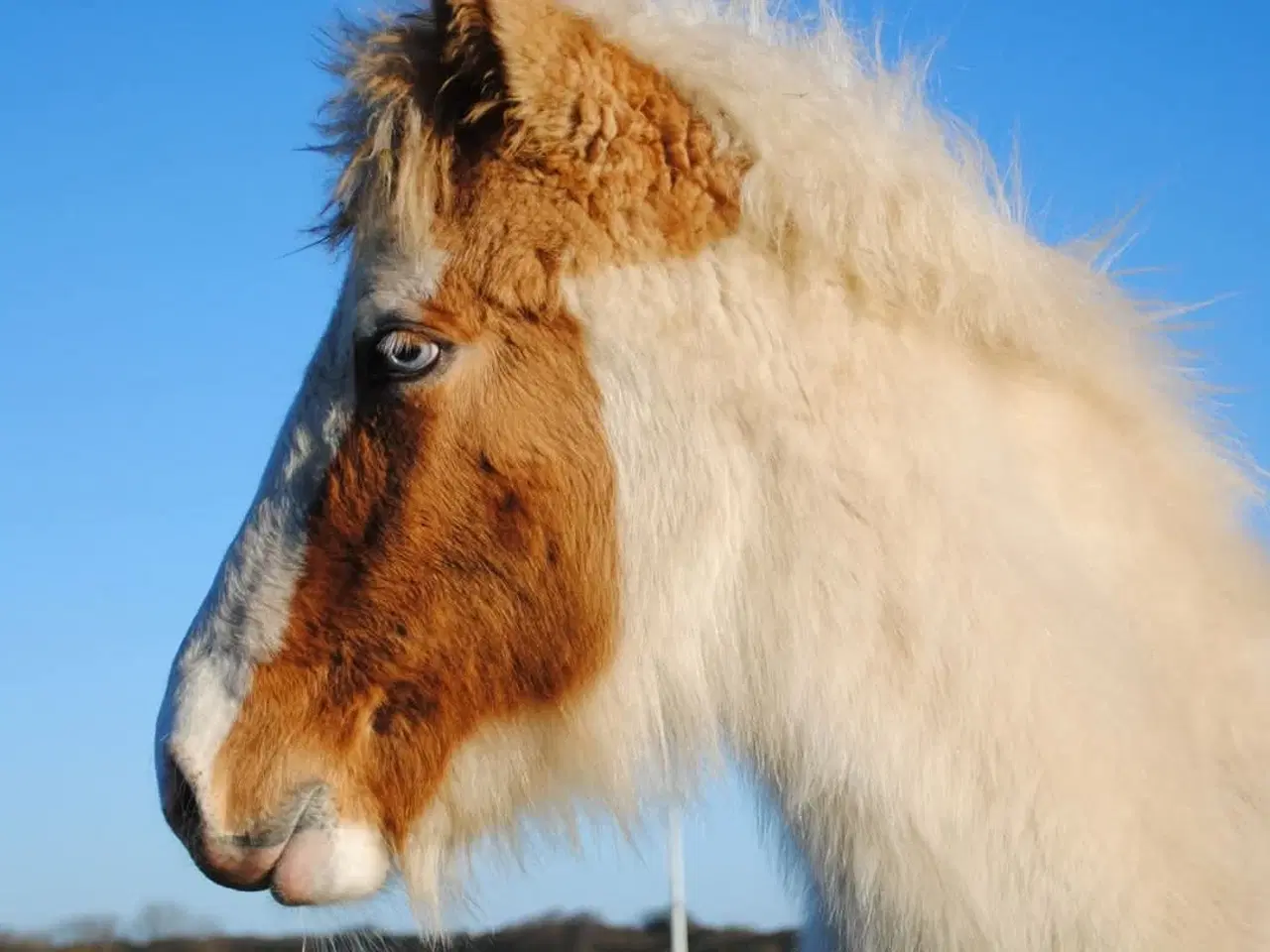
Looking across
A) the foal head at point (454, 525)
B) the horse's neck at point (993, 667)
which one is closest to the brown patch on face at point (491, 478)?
the foal head at point (454, 525)

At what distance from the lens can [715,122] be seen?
2449 mm

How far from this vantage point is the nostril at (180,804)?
93.5 inches

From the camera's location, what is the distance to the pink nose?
2.38m

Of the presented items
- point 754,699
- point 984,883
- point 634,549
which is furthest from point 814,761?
point 634,549

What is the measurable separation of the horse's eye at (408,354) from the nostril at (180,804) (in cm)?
75

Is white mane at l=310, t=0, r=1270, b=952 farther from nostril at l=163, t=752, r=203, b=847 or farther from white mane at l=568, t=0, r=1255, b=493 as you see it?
nostril at l=163, t=752, r=203, b=847

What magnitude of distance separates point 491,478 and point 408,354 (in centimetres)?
27

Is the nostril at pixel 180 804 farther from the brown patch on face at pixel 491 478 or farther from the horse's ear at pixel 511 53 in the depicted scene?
the horse's ear at pixel 511 53

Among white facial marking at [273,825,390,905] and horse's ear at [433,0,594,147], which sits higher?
horse's ear at [433,0,594,147]

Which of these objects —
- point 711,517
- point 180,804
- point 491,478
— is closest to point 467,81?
point 491,478

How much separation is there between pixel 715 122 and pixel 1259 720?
131 centimetres

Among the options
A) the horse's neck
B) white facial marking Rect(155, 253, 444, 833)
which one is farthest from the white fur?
white facial marking Rect(155, 253, 444, 833)

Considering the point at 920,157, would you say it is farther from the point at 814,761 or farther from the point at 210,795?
the point at 210,795

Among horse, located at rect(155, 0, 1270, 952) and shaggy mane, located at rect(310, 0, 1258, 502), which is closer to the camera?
horse, located at rect(155, 0, 1270, 952)
